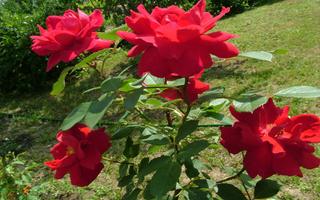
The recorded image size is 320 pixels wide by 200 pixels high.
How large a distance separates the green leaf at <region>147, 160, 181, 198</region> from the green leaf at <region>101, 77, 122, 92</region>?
0.87 feet

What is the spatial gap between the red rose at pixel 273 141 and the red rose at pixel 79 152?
32 centimetres

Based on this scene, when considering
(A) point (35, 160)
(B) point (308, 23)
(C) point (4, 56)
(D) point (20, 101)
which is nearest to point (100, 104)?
(A) point (35, 160)

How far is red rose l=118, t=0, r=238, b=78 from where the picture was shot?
35.4 inches

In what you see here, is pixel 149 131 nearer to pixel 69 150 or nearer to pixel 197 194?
pixel 197 194

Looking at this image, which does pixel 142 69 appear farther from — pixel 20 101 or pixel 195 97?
pixel 20 101

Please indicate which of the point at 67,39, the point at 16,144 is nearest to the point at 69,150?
the point at 67,39

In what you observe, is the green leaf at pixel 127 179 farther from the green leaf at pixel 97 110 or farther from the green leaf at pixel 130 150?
the green leaf at pixel 97 110

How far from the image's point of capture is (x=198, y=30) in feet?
2.97

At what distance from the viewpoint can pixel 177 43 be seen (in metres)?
0.91

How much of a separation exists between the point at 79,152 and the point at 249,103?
Result: 0.41m

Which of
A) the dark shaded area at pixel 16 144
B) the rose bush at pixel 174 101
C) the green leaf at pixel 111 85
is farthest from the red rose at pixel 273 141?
the dark shaded area at pixel 16 144

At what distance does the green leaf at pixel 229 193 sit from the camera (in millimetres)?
1300

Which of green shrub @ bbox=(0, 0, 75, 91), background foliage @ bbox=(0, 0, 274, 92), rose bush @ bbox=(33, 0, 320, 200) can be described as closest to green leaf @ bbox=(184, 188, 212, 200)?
rose bush @ bbox=(33, 0, 320, 200)

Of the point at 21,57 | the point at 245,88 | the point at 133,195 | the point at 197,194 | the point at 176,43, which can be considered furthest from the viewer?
the point at 21,57
